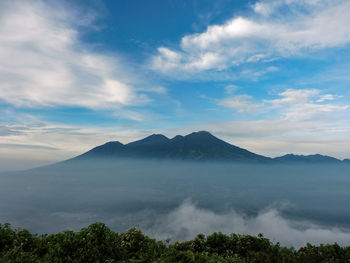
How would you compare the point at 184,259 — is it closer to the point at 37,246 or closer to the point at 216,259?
the point at 216,259

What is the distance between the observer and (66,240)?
51.1 ft

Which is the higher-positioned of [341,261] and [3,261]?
[3,261]

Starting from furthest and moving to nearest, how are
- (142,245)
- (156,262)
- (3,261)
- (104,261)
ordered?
(142,245)
(104,261)
(156,262)
(3,261)

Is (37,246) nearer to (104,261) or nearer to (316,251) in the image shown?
(104,261)

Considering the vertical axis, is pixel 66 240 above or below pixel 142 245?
above

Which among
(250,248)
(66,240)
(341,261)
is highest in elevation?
(66,240)

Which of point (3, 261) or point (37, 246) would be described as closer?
point (3, 261)

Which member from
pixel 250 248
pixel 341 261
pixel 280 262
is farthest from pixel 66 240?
pixel 341 261

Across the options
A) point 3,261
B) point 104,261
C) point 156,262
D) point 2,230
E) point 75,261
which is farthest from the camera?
point 2,230

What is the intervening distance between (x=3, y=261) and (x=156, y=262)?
27.7 ft

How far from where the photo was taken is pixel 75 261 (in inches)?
584

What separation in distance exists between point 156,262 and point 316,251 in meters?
11.7

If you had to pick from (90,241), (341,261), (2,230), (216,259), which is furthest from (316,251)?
(2,230)

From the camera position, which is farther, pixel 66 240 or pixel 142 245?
pixel 142 245
